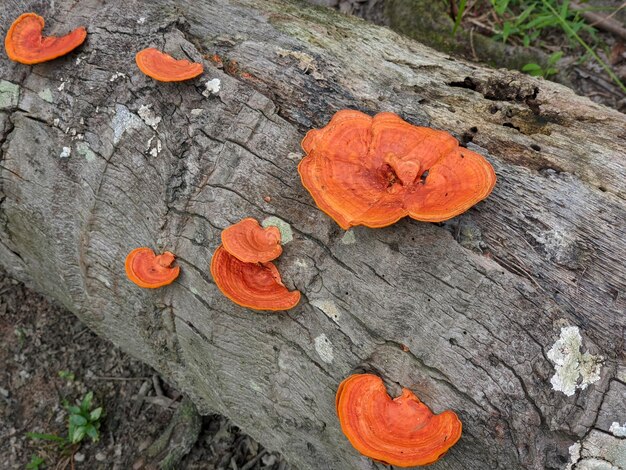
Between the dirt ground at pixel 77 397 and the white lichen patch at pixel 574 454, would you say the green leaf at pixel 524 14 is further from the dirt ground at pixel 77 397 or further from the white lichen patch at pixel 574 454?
the dirt ground at pixel 77 397

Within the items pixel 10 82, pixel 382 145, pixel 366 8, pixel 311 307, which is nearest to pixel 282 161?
pixel 382 145

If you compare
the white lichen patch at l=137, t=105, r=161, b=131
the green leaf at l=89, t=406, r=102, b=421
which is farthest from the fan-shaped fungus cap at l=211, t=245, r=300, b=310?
the green leaf at l=89, t=406, r=102, b=421

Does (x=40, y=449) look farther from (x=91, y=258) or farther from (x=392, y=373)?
(x=392, y=373)

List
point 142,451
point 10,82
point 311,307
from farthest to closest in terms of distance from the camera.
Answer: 1. point 142,451
2. point 10,82
3. point 311,307

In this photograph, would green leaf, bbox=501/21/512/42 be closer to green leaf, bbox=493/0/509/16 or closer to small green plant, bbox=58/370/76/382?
green leaf, bbox=493/0/509/16

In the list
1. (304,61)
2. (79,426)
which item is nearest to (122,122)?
(304,61)
